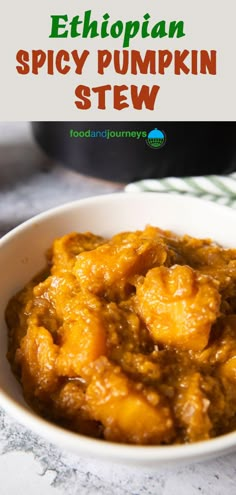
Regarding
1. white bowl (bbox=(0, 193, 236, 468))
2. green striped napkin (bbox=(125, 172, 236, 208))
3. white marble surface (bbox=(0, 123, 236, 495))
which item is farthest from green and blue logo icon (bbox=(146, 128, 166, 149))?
white marble surface (bbox=(0, 123, 236, 495))

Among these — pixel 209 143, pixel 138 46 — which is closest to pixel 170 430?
pixel 209 143

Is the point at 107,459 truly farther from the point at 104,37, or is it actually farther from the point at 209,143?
the point at 104,37

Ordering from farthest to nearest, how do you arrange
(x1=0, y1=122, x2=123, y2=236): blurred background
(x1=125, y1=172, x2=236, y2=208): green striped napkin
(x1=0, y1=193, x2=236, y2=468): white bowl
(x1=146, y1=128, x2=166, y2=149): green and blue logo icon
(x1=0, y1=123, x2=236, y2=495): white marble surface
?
(x1=0, y1=122, x2=123, y2=236): blurred background
(x1=125, y1=172, x2=236, y2=208): green striped napkin
(x1=146, y1=128, x2=166, y2=149): green and blue logo icon
(x1=0, y1=193, x2=236, y2=468): white bowl
(x1=0, y1=123, x2=236, y2=495): white marble surface

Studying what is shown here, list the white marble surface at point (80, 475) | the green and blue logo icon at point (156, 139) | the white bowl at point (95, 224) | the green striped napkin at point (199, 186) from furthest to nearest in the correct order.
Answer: the green striped napkin at point (199, 186)
the green and blue logo icon at point (156, 139)
the white bowl at point (95, 224)
the white marble surface at point (80, 475)

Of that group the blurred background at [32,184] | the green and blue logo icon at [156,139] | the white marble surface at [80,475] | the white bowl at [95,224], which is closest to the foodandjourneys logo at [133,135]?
the green and blue logo icon at [156,139]

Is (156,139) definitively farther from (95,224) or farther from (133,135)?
(95,224)

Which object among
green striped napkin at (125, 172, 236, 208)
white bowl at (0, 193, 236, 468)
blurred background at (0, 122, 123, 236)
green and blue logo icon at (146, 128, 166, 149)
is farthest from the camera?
blurred background at (0, 122, 123, 236)

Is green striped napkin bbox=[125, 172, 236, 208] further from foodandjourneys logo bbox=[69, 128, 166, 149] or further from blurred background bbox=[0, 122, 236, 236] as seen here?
foodandjourneys logo bbox=[69, 128, 166, 149]

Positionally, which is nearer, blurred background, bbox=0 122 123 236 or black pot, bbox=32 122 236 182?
black pot, bbox=32 122 236 182

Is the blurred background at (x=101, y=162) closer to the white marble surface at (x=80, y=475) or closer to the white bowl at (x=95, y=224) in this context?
the white bowl at (x=95, y=224)

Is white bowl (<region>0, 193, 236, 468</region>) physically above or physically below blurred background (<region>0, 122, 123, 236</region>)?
above
